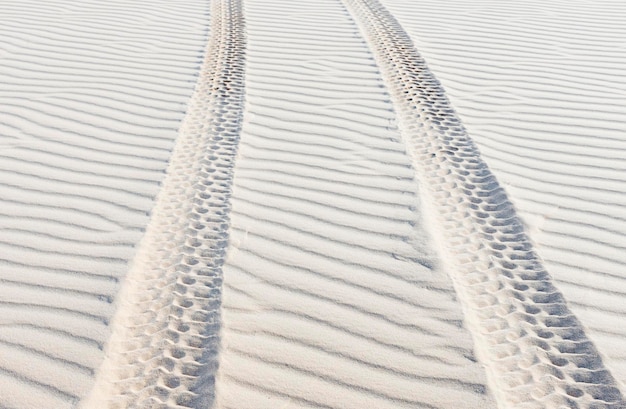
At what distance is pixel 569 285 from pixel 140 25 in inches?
197

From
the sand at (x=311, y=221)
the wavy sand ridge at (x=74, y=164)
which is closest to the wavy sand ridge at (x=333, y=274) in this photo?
the sand at (x=311, y=221)

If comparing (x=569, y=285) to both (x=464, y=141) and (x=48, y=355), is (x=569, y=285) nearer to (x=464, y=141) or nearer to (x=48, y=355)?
(x=464, y=141)

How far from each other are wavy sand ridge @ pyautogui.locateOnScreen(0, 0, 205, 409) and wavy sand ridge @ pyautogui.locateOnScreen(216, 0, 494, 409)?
56 cm

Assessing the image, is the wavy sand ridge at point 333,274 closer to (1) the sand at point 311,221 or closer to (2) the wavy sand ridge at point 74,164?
(1) the sand at point 311,221

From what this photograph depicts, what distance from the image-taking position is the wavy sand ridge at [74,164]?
2.59 metres

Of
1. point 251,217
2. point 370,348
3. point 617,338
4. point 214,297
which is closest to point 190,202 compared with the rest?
point 251,217

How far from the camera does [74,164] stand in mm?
3926

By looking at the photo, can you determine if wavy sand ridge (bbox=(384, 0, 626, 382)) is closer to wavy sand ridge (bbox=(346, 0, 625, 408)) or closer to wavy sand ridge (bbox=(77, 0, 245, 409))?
wavy sand ridge (bbox=(346, 0, 625, 408))

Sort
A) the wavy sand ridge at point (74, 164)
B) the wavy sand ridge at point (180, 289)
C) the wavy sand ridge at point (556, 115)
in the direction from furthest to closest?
the wavy sand ridge at point (556, 115), the wavy sand ridge at point (74, 164), the wavy sand ridge at point (180, 289)

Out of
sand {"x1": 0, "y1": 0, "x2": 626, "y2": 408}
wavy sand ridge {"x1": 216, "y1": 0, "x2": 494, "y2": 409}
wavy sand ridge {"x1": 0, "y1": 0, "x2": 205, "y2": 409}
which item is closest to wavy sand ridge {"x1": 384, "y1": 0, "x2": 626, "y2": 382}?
sand {"x1": 0, "y1": 0, "x2": 626, "y2": 408}

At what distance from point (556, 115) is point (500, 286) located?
2.17 meters

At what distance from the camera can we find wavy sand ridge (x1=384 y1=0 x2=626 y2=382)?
3.10 m

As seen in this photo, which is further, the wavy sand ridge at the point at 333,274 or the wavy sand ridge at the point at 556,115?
the wavy sand ridge at the point at 556,115

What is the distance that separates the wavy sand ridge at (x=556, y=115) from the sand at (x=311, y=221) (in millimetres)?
20
